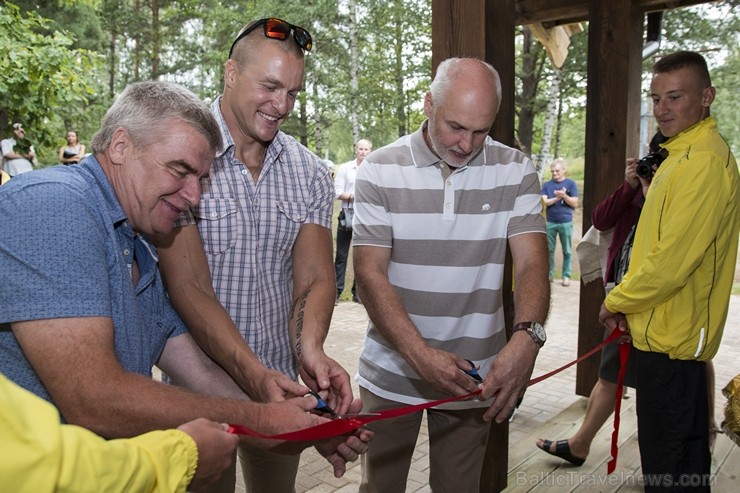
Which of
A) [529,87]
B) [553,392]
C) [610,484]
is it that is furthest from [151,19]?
[610,484]

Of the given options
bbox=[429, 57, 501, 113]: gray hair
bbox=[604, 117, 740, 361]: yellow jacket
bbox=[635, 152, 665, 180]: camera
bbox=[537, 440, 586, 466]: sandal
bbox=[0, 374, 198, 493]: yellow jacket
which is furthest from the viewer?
bbox=[537, 440, 586, 466]: sandal

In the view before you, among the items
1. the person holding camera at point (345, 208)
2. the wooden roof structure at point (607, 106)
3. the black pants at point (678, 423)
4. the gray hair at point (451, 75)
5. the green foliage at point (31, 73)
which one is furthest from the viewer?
the person holding camera at point (345, 208)

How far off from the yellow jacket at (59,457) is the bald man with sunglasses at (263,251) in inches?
34.3

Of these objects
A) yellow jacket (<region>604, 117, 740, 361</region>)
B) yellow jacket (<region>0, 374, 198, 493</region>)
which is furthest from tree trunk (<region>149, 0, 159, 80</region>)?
yellow jacket (<region>0, 374, 198, 493</region>)

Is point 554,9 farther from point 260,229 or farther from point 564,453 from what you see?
point 260,229

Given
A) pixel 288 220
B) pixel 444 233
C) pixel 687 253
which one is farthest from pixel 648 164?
pixel 288 220

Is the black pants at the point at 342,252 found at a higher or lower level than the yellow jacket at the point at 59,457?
lower

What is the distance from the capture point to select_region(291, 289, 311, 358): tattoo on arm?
2284mm

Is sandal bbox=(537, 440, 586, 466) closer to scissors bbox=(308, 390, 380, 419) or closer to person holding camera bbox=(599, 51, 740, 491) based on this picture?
person holding camera bbox=(599, 51, 740, 491)

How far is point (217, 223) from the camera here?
221 centimetres

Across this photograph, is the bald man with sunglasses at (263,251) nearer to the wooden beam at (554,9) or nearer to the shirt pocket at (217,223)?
the shirt pocket at (217,223)

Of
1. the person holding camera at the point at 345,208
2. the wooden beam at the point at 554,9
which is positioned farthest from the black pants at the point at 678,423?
the person holding camera at the point at 345,208

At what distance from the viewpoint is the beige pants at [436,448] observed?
258 centimetres

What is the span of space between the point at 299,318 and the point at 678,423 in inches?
73.5
